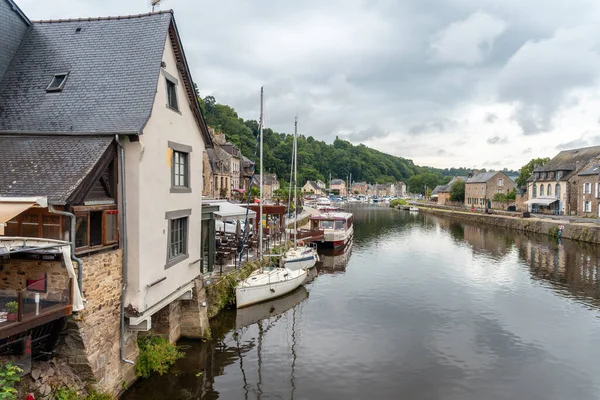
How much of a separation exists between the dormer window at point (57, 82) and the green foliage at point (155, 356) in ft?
26.1

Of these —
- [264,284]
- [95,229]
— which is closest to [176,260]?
[95,229]

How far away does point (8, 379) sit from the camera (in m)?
7.68

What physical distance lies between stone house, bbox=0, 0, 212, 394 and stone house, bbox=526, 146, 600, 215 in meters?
61.2

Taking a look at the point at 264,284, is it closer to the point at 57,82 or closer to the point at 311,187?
the point at 57,82

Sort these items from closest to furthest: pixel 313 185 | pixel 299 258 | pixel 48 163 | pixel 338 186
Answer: pixel 48 163 < pixel 299 258 < pixel 313 185 < pixel 338 186

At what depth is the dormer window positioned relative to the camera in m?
11.6

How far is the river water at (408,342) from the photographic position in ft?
42.7

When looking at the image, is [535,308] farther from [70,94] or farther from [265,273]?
[70,94]

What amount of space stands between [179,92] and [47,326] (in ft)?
25.9

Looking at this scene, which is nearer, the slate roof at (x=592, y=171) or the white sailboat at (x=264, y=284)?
the white sailboat at (x=264, y=284)

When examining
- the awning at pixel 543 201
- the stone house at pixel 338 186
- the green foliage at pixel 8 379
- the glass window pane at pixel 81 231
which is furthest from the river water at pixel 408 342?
the stone house at pixel 338 186

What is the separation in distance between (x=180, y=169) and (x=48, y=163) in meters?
4.44

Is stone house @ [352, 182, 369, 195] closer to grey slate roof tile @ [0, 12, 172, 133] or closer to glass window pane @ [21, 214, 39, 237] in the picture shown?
grey slate roof tile @ [0, 12, 172, 133]

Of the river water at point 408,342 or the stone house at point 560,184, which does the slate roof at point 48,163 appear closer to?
the river water at point 408,342
